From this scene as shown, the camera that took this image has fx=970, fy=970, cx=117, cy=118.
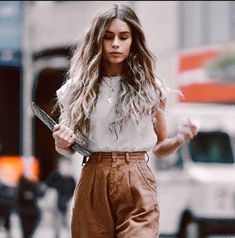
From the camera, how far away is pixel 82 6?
1008 centimetres

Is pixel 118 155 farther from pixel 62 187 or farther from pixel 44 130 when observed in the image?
pixel 44 130

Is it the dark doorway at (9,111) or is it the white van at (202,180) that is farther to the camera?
the dark doorway at (9,111)

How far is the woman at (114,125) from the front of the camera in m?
3.34

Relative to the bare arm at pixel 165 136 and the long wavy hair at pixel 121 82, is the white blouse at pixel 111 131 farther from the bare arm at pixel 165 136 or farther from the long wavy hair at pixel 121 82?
the bare arm at pixel 165 136

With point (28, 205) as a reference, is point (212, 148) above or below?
above

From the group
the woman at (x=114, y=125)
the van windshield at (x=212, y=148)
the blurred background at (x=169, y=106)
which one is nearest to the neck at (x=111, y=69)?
the woman at (x=114, y=125)

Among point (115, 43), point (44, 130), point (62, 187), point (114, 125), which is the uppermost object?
point (115, 43)

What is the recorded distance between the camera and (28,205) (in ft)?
33.3

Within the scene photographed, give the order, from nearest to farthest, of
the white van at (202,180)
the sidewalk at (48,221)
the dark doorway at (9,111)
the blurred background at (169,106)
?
the white van at (202,180) < the blurred background at (169,106) < the sidewalk at (48,221) < the dark doorway at (9,111)

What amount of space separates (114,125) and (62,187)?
6658mm

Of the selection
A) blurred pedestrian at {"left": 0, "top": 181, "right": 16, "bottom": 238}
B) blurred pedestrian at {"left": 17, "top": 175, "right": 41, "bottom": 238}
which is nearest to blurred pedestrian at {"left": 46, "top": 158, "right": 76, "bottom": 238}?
blurred pedestrian at {"left": 17, "top": 175, "right": 41, "bottom": 238}

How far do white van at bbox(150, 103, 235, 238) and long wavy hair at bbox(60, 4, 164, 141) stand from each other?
584 cm

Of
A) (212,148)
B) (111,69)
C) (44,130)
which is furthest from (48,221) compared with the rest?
(111,69)

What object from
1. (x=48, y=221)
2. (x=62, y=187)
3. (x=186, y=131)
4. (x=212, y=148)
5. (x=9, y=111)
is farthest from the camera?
(x=9, y=111)
